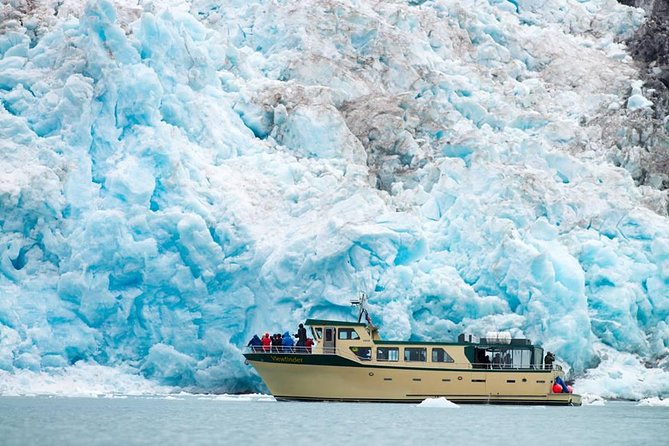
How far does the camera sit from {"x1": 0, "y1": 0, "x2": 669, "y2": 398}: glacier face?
33969 mm

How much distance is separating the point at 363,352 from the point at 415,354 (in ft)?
4.63

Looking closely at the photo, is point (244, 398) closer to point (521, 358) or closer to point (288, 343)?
point (288, 343)

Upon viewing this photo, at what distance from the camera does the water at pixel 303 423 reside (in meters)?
21.3

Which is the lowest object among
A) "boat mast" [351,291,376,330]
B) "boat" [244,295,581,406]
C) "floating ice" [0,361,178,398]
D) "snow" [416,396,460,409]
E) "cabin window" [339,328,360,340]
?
"floating ice" [0,361,178,398]

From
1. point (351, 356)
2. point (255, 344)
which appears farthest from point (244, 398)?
point (351, 356)

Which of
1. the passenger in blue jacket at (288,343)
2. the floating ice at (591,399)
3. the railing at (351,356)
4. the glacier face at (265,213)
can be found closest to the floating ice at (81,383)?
the glacier face at (265,213)

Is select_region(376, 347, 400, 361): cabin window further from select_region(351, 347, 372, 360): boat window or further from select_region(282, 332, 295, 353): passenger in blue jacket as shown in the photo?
select_region(282, 332, 295, 353): passenger in blue jacket

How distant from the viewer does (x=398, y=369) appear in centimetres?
3247

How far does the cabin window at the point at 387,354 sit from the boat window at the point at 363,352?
0.22 metres

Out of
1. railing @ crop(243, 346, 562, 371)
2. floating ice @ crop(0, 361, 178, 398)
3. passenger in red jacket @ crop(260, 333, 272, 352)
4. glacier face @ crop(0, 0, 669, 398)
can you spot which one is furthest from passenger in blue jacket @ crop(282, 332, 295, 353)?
floating ice @ crop(0, 361, 178, 398)

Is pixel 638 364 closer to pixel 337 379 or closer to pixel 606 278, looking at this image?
pixel 606 278

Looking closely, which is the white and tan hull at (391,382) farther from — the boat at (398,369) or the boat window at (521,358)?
the boat window at (521,358)

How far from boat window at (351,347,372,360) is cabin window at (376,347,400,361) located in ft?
0.71

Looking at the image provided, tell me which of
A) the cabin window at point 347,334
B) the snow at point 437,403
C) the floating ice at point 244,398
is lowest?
the floating ice at point 244,398
